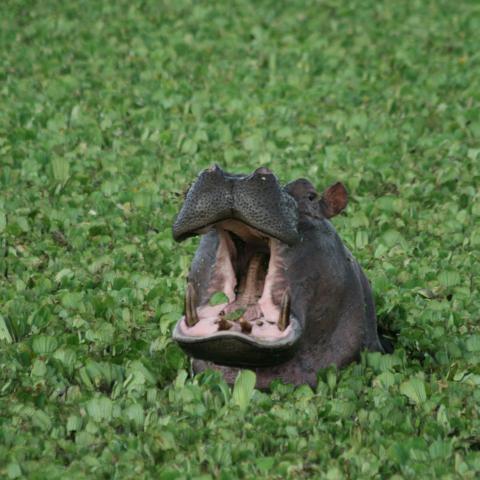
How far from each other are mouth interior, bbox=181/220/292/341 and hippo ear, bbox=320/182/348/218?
308mm

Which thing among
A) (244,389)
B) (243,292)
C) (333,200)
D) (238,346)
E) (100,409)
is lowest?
(100,409)

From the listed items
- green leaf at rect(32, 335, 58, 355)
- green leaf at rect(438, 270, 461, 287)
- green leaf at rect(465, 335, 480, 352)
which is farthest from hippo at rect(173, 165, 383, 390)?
green leaf at rect(438, 270, 461, 287)

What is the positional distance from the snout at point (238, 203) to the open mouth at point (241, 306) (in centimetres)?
7

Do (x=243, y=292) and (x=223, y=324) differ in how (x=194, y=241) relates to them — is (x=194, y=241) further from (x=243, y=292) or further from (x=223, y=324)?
(x=223, y=324)

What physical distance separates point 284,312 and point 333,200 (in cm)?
64

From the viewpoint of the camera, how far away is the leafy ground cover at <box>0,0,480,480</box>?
4.60 m

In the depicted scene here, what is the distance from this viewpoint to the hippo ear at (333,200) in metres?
5.19

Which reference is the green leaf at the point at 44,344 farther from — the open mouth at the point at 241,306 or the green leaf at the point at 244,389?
the green leaf at the point at 244,389

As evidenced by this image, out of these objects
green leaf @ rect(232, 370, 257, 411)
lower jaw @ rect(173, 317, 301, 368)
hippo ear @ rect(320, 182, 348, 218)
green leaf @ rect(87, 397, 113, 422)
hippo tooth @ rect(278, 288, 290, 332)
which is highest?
hippo ear @ rect(320, 182, 348, 218)

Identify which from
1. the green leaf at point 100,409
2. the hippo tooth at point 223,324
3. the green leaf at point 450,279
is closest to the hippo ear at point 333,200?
the hippo tooth at point 223,324

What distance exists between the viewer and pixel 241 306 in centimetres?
492

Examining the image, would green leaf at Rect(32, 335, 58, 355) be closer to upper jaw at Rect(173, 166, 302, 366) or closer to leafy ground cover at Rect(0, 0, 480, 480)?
leafy ground cover at Rect(0, 0, 480, 480)

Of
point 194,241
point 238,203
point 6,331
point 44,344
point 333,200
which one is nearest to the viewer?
point 238,203

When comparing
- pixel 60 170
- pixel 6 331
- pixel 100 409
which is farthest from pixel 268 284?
pixel 60 170
